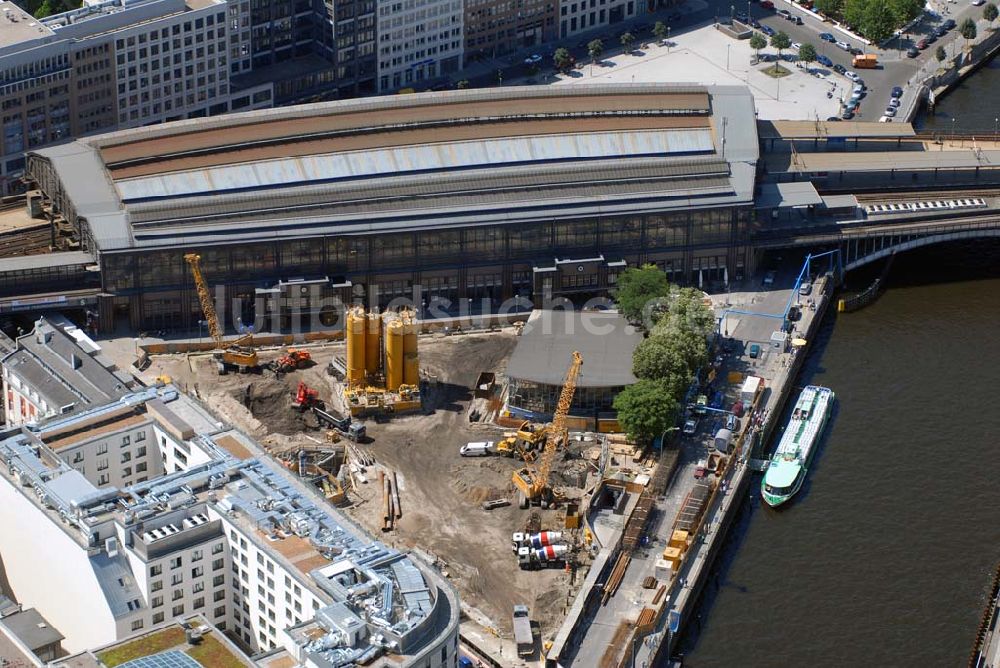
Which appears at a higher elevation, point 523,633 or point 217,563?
point 217,563

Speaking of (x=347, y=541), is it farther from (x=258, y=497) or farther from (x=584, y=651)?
(x=584, y=651)

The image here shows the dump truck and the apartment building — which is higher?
the apartment building

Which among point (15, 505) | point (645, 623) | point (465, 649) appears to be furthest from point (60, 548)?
point (645, 623)

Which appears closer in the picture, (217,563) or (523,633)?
(217,563)

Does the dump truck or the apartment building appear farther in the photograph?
the dump truck

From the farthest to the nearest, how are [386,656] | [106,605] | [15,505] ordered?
[15,505], [106,605], [386,656]

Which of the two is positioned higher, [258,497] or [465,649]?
[258,497]

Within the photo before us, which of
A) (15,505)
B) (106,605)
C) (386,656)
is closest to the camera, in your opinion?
(386,656)
